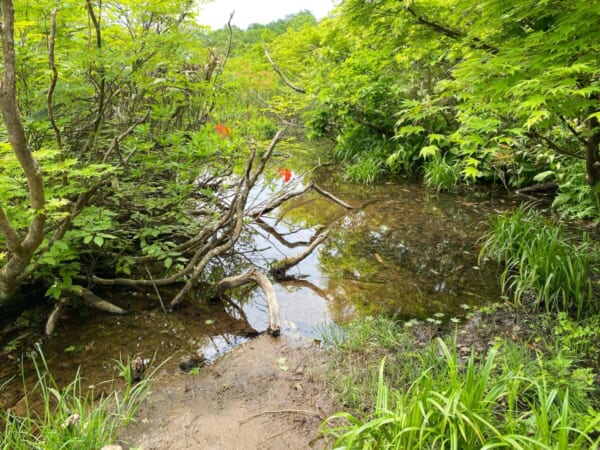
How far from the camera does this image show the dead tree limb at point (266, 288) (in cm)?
330

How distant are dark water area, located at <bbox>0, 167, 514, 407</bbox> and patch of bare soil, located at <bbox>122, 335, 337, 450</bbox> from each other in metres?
0.29

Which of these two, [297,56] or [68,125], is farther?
[297,56]

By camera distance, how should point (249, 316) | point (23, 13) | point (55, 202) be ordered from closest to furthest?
point (55, 202), point (23, 13), point (249, 316)

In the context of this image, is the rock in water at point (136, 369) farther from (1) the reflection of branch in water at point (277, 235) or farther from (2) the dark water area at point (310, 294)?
(1) the reflection of branch in water at point (277, 235)

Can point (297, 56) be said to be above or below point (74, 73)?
above

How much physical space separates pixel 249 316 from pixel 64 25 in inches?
112

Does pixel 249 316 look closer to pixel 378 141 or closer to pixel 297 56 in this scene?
pixel 378 141

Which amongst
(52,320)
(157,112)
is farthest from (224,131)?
(52,320)

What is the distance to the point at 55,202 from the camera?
1.91 m

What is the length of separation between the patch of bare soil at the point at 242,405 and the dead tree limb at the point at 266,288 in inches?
10.3

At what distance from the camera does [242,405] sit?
2432 millimetres

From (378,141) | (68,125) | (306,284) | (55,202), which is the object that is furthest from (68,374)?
(378,141)

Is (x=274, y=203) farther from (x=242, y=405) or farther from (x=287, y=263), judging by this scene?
(x=242, y=405)

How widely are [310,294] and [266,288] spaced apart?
79cm
